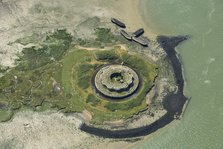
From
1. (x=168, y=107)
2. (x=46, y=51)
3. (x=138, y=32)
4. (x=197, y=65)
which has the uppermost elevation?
(x=138, y=32)

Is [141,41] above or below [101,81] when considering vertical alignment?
above

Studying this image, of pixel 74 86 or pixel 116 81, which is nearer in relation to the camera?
pixel 74 86

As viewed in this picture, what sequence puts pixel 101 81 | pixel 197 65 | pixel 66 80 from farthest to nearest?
pixel 197 65 < pixel 66 80 < pixel 101 81

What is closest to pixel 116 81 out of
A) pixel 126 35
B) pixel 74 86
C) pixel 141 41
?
pixel 74 86

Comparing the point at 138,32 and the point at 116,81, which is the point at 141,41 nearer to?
the point at 138,32

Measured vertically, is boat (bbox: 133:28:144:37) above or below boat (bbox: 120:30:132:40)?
above

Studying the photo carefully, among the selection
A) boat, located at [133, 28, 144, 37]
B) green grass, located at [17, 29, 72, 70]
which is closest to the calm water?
boat, located at [133, 28, 144, 37]

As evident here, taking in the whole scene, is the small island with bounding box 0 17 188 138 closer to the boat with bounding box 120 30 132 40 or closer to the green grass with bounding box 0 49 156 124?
the green grass with bounding box 0 49 156 124
